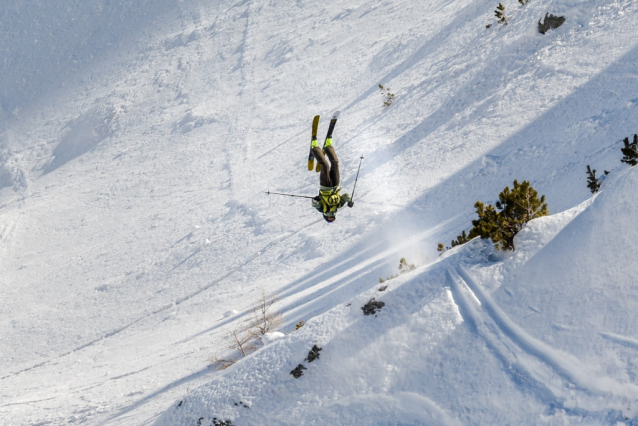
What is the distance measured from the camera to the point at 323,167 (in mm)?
11805

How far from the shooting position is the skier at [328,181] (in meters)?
11.6

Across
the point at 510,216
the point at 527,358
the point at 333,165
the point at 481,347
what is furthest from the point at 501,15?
the point at 527,358

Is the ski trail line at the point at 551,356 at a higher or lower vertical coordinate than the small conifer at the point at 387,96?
lower

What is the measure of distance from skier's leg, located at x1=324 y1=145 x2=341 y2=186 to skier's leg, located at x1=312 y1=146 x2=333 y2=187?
85 mm

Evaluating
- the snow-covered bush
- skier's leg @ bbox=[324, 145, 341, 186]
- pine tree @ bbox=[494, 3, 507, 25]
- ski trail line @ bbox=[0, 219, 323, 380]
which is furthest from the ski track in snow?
pine tree @ bbox=[494, 3, 507, 25]

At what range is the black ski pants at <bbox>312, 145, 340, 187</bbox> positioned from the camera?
11.5 m

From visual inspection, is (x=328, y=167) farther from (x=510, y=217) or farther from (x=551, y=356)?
(x=551, y=356)

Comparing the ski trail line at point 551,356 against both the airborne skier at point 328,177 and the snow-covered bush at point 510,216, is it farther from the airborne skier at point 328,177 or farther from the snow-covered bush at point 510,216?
the airborne skier at point 328,177

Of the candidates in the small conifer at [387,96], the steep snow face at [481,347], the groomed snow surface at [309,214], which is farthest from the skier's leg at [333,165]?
the small conifer at [387,96]

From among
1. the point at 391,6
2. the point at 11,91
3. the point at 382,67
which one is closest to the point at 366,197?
the point at 382,67

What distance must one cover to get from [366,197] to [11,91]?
38.9m

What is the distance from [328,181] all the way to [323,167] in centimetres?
41

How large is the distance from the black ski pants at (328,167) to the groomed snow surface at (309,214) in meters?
2.66

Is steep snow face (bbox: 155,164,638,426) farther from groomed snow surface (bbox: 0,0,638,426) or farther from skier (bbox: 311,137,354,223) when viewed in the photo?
skier (bbox: 311,137,354,223)
